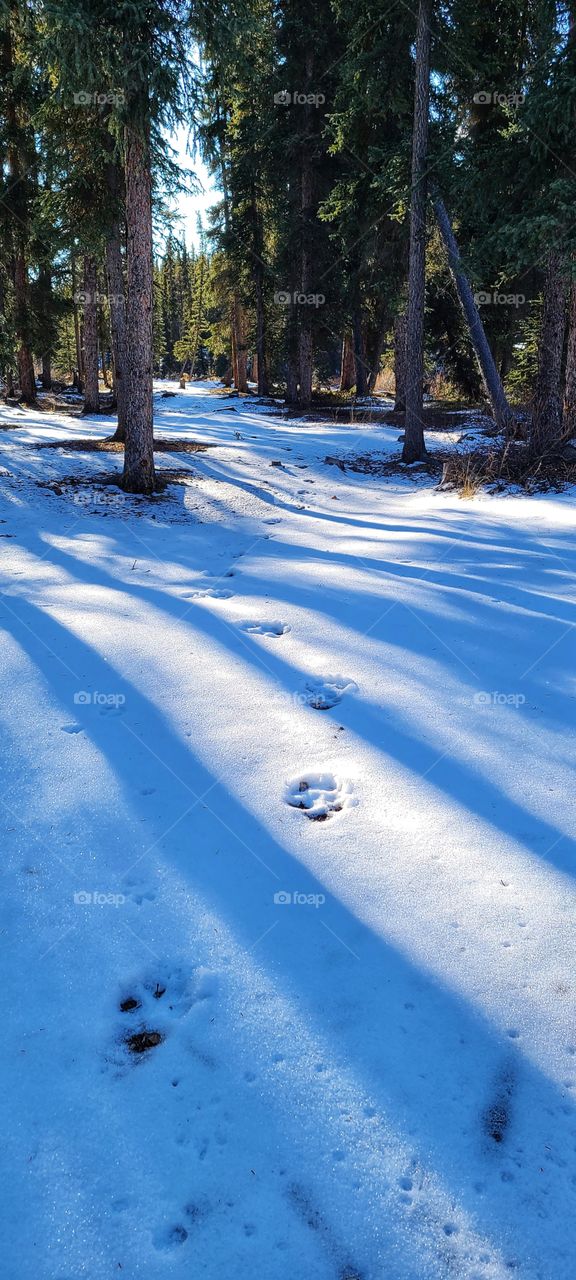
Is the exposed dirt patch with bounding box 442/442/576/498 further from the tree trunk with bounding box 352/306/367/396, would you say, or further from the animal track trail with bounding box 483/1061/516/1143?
the tree trunk with bounding box 352/306/367/396

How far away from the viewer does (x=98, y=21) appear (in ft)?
29.0

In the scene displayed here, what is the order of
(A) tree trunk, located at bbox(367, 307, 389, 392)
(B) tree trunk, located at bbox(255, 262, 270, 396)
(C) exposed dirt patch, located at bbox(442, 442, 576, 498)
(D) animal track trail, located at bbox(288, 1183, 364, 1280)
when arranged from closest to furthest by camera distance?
1. (D) animal track trail, located at bbox(288, 1183, 364, 1280)
2. (C) exposed dirt patch, located at bbox(442, 442, 576, 498)
3. (B) tree trunk, located at bbox(255, 262, 270, 396)
4. (A) tree trunk, located at bbox(367, 307, 389, 392)

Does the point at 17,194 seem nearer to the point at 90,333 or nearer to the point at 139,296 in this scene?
the point at 90,333

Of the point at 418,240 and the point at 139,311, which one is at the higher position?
the point at 418,240

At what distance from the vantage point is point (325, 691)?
4.25m

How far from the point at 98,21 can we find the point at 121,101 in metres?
1.07

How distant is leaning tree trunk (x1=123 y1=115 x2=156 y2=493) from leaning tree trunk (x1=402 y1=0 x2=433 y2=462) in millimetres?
6078

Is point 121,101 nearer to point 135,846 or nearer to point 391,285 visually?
point 135,846

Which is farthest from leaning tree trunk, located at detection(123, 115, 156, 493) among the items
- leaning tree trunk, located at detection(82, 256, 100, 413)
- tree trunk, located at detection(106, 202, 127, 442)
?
leaning tree trunk, located at detection(82, 256, 100, 413)

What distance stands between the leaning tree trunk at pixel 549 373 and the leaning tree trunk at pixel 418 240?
264cm

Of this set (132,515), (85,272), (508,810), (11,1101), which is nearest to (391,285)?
(85,272)

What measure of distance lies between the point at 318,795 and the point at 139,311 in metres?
9.27

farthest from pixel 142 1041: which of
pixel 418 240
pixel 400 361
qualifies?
pixel 400 361

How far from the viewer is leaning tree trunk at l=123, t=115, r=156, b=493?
9.53 m
